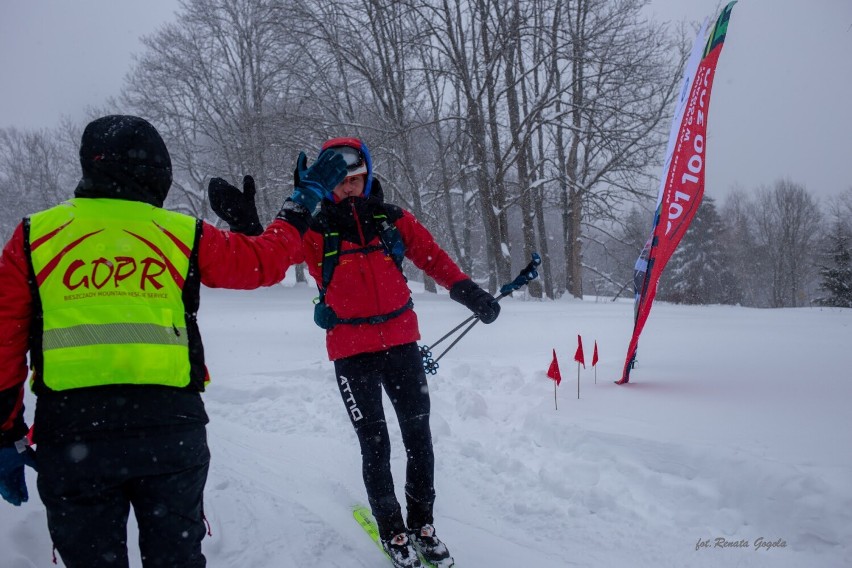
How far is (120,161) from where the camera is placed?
Answer: 4.93 ft

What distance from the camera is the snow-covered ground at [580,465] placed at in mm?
2602

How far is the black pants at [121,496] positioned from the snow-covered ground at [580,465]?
1375 millimetres

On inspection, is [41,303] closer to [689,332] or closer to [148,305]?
[148,305]

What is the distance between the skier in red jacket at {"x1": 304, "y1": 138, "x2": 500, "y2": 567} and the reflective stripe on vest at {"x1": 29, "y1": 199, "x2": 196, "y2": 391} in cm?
115

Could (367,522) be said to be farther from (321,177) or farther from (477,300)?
(321,177)

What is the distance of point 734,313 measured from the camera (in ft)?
29.3

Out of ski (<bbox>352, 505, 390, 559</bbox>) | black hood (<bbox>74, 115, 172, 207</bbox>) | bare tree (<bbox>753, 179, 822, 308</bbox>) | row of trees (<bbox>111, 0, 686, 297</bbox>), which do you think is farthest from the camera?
bare tree (<bbox>753, 179, 822, 308</bbox>)

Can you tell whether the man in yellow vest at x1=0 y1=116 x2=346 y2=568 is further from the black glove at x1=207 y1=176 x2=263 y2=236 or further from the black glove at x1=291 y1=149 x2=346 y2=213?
the black glove at x1=291 y1=149 x2=346 y2=213

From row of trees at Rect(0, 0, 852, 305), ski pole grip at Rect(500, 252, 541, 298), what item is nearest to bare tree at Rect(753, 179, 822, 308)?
row of trees at Rect(0, 0, 852, 305)

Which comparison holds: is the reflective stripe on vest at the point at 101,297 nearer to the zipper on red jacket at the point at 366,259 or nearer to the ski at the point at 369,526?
the zipper on red jacket at the point at 366,259

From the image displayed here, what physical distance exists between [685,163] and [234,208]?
364cm

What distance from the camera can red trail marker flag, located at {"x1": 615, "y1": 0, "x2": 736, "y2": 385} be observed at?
3914 mm

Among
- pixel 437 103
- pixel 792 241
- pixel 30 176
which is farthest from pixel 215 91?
pixel 792 241

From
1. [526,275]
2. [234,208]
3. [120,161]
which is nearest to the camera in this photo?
[120,161]
